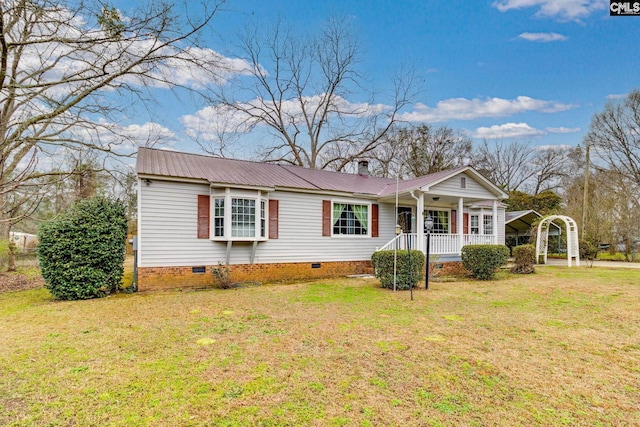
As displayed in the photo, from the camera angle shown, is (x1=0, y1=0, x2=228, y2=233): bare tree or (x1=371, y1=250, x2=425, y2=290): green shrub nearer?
(x1=0, y1=0, x2=228, y2=233): bare tree

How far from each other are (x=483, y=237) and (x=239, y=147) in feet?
56.2

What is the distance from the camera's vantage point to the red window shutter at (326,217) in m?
12.2

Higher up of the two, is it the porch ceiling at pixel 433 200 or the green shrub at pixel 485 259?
the porch ceiling at pixel 433 200

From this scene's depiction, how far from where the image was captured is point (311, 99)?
25219 mm

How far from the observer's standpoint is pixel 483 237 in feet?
45.8

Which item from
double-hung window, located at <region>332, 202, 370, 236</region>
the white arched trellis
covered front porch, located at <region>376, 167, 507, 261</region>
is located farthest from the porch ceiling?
the white arched trellis

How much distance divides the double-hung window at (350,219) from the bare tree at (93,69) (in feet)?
21.0

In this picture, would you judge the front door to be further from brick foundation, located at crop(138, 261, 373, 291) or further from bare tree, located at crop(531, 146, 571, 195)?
bare tree, located at crop(531, 146, 571, 195)

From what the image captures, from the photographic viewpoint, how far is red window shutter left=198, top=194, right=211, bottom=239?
9.93 m

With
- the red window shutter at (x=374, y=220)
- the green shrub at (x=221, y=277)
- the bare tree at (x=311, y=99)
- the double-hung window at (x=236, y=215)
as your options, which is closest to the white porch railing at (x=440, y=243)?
the red window shutter at (x=374, y=220)

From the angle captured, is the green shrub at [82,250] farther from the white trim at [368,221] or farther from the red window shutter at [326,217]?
the white trim at [368,221]

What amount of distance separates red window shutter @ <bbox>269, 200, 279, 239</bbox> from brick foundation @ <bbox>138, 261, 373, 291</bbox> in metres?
1.08

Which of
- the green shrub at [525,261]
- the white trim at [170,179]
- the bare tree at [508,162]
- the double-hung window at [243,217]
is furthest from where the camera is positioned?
the bare tree at [508,162]

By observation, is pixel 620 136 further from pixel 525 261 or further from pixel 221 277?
pixel 221 277
